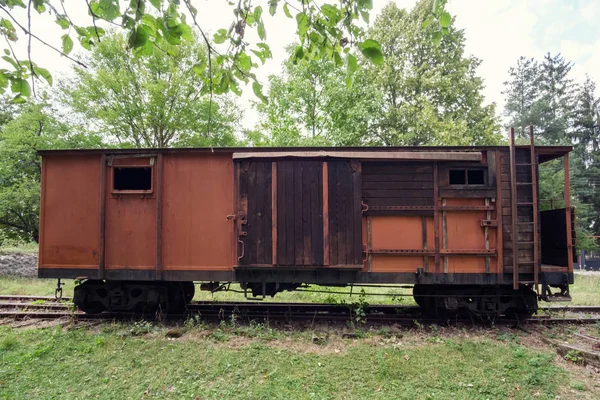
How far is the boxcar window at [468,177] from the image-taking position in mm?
6107

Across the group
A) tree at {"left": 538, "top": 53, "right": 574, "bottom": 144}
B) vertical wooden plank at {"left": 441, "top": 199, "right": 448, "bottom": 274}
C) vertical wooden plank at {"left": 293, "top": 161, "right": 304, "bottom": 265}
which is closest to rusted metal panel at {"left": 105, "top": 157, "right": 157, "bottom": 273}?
vertical wooden plank at {"left": 293, "top": 161, "right": 304, "bottom": 265}

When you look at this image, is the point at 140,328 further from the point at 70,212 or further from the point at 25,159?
the point at 25,159

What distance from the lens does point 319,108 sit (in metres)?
16.2

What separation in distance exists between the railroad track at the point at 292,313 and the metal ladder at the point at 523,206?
1.18 meters

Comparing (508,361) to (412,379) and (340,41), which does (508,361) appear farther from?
(340,41)

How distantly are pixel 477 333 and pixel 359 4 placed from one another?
18.3 ft

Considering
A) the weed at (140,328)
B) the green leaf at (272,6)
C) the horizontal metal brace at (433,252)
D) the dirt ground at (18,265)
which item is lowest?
the dirt ground at (18,265)

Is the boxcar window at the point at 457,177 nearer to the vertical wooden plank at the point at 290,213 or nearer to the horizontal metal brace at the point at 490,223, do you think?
the horizontal metal brace at the point at 490,223

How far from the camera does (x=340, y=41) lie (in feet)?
9.95

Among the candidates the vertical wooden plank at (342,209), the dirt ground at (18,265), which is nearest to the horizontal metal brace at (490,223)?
the vertical wooden plank at (342,209)

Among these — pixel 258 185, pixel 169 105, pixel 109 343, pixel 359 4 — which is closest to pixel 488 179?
pixel 258 185

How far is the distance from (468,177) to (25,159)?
16895mm

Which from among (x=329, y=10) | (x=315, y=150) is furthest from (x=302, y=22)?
(x=315, y=150)

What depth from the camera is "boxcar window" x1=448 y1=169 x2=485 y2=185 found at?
611 cm
